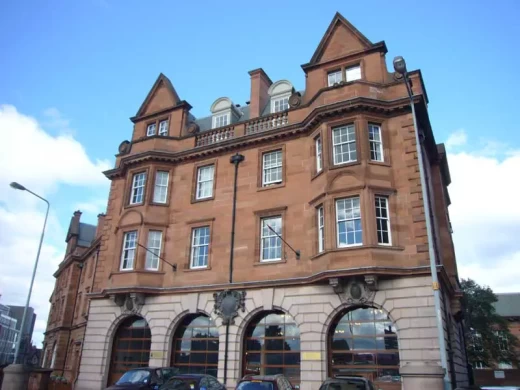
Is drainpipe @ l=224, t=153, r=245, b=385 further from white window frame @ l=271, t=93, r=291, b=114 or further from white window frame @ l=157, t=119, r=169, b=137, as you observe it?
white window frame @ l=157, t=119, r=169, b=137

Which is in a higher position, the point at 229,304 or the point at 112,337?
the point at 229,304

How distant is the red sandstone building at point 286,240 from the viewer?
18.2 m

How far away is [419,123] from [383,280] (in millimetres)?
8296

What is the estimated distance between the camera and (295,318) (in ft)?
64.7

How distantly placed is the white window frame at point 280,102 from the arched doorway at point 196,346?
499 inches

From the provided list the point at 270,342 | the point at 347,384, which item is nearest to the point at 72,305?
the point at 270,342

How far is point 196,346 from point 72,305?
31.4m

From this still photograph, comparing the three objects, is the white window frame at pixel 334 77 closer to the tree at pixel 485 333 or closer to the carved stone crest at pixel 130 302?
the carved stone crest at pixel 130 302

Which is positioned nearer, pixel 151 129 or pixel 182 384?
pixel 182 384

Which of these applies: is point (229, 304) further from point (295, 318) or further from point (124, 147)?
point (124, 147)

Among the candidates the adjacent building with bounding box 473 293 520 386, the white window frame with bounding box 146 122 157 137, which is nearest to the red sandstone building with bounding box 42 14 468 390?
the white window frame with bounding box 146 122 157 137

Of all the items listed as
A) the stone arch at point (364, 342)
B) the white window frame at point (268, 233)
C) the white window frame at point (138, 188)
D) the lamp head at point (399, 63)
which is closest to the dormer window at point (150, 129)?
the white window frame at point (138, 188)

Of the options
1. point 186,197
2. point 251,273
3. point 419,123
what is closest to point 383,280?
point 251,273

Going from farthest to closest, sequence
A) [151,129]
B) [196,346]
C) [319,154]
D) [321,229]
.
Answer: [151,129] → [196,346] → [319,154] → [321,229]
